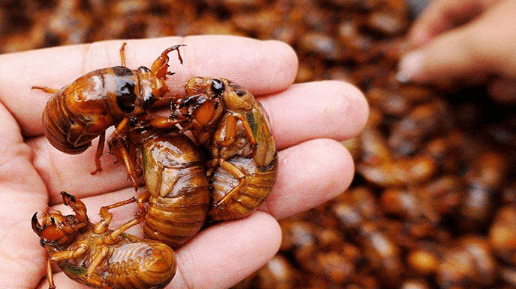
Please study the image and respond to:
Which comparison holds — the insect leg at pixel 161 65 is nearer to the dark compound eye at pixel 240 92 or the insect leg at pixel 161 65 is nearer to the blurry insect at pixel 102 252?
the dark compound eye at pixel 240 92

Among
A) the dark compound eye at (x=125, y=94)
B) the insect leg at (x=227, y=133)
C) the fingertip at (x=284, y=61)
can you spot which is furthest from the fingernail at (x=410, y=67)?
the dark compound eye at (x=125, y=94)

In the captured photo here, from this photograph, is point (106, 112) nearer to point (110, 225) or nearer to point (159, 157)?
point (159, 157)

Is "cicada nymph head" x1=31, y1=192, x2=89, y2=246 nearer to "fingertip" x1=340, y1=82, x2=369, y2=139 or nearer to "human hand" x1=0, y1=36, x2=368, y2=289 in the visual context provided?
"human hand" x1=0, y1=36, x2=368, y2=289

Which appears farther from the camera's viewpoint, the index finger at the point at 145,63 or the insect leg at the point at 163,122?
the index finger at the point at 145,63

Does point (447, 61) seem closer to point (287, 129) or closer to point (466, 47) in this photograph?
point (466, 47)

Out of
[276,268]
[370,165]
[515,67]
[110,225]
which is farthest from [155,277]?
[515,67]

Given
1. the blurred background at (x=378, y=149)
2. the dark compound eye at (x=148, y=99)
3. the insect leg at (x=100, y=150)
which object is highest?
the dark compound eye at (x=148, y=99)
